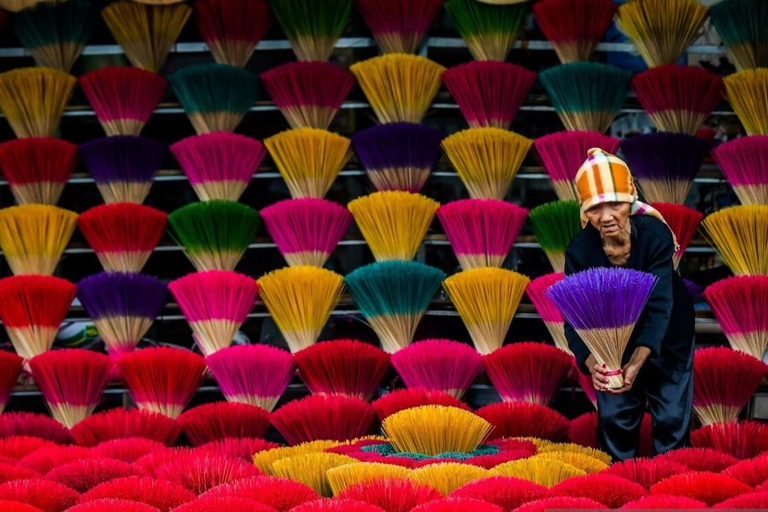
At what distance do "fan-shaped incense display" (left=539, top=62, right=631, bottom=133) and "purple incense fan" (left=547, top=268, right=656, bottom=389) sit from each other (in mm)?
1075

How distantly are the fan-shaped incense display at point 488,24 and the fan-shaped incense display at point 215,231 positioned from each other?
34.2 inches

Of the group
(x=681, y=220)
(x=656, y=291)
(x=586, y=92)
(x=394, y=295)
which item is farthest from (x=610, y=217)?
(x=586, y=92)

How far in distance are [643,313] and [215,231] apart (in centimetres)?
135

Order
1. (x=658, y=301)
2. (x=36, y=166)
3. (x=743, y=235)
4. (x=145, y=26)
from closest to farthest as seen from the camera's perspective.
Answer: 1. (x=658, y=301)
2. (x=743, y=235)
3. (x=36, y=166)
4. (x=145, y=26)

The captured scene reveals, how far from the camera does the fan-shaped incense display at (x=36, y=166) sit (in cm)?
345

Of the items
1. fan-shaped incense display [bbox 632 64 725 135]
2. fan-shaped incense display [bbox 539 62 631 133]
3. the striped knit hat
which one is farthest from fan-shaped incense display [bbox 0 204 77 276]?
fan-shaped incense display [bbox 632 64 725 135]

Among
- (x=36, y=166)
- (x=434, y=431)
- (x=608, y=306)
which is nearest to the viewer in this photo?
(x=608, y=306)

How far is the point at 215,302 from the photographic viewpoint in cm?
321

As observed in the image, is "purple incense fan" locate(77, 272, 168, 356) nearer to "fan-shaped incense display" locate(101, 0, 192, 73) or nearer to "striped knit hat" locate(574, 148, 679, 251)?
"fan-shaped incense display" locate(101, 0, 192, 73)

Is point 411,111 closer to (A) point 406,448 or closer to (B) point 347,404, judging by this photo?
(B) point 347,404

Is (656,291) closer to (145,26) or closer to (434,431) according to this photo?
(434,431)

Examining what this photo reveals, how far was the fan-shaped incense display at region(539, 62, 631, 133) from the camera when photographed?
132 inches

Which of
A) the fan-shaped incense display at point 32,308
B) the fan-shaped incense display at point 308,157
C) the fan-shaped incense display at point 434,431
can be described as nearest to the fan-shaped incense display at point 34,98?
the fan-shaped incense display at point 32,308

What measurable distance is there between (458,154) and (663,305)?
102 cm
